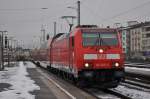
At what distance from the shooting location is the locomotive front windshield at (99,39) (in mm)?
21312

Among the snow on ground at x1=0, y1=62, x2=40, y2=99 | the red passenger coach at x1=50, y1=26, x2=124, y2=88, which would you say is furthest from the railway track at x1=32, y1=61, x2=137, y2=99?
the snow on ground at x1=0, y1=62, x2=40, y2=99

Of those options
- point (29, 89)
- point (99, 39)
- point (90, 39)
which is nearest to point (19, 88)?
point (29, 89)

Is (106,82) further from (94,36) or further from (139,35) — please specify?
(139,35)

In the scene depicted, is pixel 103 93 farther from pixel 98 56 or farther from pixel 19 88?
pixel 19 88

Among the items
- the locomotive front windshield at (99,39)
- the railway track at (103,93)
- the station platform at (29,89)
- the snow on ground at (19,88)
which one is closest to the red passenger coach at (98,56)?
the locomotive front windshield at (99,39)

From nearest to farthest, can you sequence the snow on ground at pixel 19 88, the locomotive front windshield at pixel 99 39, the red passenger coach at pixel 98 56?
1. the snow on ground at pixel 19 88
2. the red passenger coach at pixel 98 56
3. the locomotive front windshield at pixel 99 39

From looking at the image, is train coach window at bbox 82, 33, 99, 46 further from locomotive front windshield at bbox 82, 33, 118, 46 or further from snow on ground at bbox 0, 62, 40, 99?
snow on ground at bbox 0, 62, 40, 99

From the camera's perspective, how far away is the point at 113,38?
21438 millimetres

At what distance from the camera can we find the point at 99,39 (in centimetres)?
2136

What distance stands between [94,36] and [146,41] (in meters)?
128

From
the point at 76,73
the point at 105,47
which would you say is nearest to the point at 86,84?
the point at 76,73

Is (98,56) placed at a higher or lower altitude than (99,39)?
lower

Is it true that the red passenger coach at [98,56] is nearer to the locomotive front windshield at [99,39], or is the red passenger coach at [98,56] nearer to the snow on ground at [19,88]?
the locomotive front windshield at [99,39]

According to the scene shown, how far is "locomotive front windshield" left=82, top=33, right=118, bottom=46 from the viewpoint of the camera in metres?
21.3
